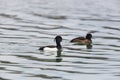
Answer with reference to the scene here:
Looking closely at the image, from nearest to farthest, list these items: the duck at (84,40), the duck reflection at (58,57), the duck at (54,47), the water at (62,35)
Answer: the water at (62,35) < the duck reflection at (58,57) < the duck at (54,47) < the duck at (84,40)

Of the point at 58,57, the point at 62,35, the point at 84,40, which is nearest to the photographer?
the point at 58,57

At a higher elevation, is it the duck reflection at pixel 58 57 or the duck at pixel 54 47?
the duck at pixel 54 47

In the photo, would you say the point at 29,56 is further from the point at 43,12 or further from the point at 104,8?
the point at 104,8

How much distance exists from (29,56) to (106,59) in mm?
3361

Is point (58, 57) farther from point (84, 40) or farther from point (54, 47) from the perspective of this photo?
point (84, 40)

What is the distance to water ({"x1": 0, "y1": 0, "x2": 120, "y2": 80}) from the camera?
2280 centimetres

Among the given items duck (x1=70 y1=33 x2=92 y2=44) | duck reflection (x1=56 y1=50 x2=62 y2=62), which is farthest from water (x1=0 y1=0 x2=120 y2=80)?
duck (x1=70 y1=33 x2=92 y2=44)

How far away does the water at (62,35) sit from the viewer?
74.8 feet

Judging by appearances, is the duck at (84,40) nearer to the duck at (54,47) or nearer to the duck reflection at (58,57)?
the duck at (54,47)

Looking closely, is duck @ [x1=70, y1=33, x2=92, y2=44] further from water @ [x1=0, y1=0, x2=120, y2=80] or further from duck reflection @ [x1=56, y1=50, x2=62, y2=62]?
duck reflection @ [x1=56, y1=50, x2=62, y2=62]

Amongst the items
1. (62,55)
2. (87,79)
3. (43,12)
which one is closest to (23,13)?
(43,12)

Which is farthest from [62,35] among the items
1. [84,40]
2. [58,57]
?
[58,57]

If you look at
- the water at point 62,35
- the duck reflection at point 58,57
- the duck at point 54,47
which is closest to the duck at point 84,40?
the water at point 62,35

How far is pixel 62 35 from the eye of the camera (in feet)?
114
